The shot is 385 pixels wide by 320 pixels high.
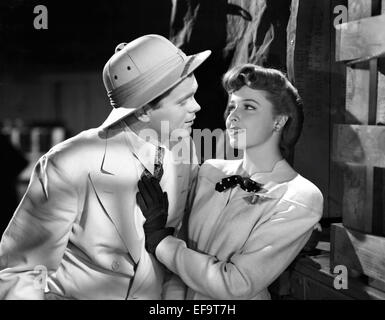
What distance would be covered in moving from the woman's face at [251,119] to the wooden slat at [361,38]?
467mm

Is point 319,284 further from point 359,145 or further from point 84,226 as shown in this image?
point 84,226

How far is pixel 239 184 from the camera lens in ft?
8.80

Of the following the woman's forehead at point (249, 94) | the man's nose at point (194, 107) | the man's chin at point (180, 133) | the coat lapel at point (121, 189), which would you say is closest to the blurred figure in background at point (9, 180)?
the coat lapel at point (121, 189)

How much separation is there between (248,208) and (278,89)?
58cm

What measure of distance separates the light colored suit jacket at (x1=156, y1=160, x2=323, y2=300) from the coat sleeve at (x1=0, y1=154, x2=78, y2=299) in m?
0.47

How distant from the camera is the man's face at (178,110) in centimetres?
259

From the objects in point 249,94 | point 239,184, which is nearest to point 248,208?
point 239,184

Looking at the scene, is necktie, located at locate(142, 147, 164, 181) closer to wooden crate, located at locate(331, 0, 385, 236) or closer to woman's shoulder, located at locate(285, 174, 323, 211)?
woman's shoulder, located at locate(285, 174, 323, 211)

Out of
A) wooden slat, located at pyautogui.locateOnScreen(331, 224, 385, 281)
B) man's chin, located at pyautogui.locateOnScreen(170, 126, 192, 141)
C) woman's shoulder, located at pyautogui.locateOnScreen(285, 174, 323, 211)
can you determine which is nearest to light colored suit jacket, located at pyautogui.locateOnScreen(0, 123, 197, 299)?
man's chin, located at pyautogui.locateOnScreen(170, 126, 192, 141)

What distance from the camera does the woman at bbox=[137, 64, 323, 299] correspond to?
8.32ft

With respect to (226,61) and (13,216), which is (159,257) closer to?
(13,216)

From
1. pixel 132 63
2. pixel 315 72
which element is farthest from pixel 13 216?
pixel 315 72

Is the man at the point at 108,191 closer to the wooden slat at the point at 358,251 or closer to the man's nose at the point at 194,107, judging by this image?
the man's nose at the point at 194,107

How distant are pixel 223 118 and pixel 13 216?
113 cm
